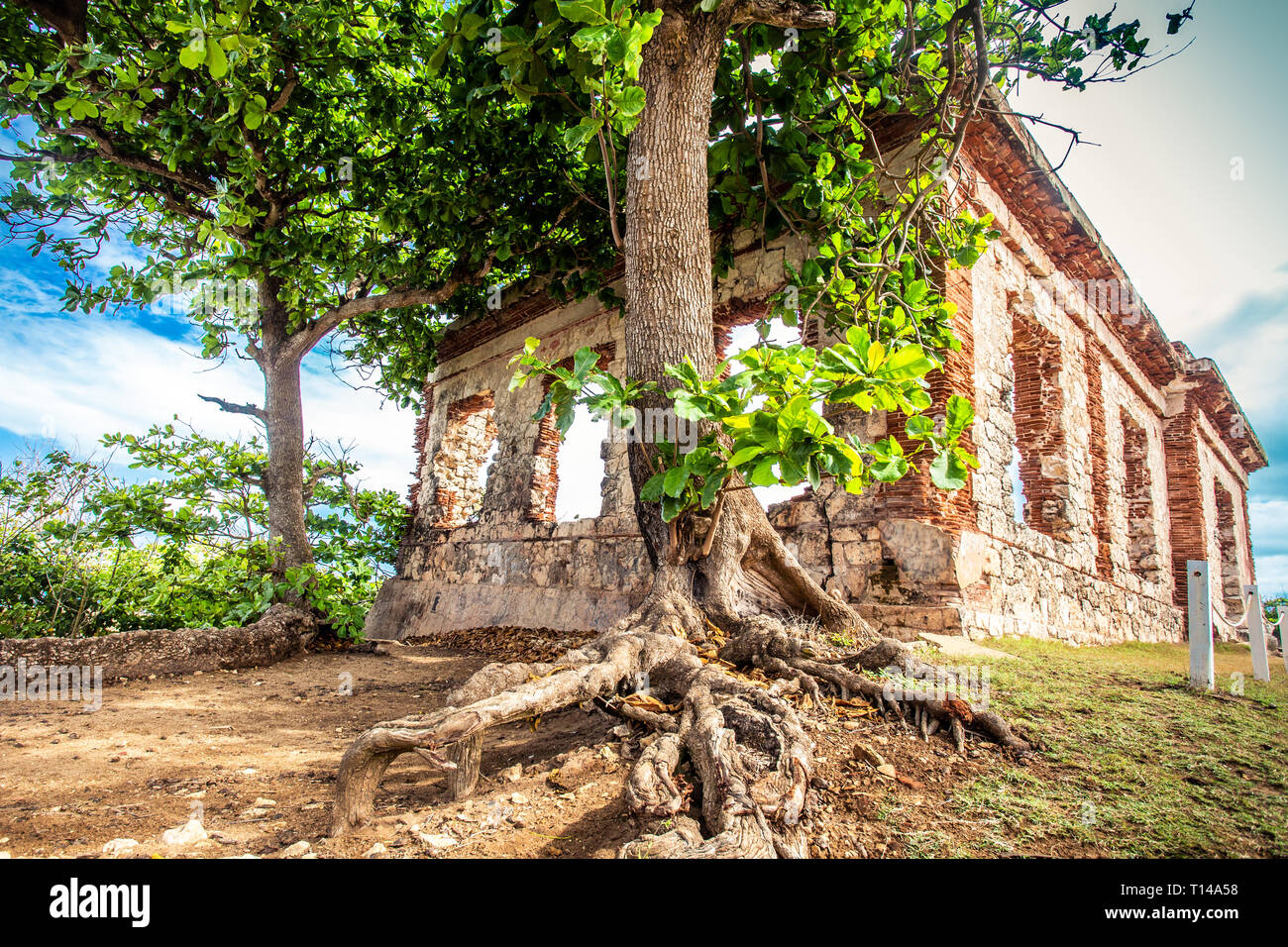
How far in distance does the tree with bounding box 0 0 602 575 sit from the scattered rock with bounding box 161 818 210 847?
5.02 m

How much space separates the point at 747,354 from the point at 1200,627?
3.56 metres

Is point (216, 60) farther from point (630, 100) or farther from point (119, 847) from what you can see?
point (119, 847)

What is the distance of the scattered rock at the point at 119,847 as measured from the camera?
1920 mm

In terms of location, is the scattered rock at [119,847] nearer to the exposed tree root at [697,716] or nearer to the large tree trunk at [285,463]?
the exposed tree root at [697,716]

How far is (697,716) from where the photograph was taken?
236cm

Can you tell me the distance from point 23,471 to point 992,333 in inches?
397

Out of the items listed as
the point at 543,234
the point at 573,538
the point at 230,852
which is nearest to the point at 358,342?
the point at 543,234

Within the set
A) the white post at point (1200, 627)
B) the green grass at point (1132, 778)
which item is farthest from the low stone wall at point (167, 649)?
the white post at point (1200, 627)

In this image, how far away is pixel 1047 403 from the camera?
7.70m

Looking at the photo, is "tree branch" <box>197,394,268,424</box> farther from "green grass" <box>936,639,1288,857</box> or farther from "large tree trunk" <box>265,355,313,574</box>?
"green grass" <box>936,639,1288,857</box>

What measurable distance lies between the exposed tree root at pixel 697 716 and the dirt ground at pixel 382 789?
0.11 meters

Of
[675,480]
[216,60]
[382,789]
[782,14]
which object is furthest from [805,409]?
[216,60]

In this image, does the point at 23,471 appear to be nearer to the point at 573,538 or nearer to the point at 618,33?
the point at 573,538

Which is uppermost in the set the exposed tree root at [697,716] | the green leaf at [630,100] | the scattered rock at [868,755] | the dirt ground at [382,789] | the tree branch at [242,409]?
the green leaf at [630,100]
